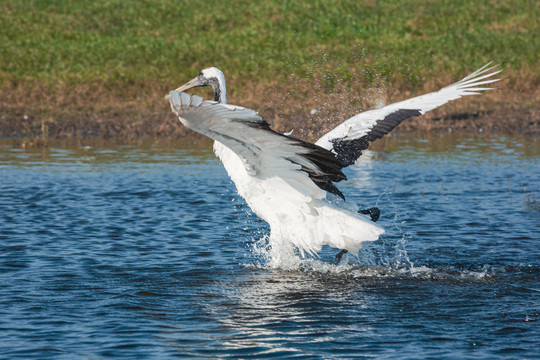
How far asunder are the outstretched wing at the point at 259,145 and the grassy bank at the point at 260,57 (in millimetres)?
10444

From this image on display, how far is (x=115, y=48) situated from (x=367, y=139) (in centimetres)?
2420

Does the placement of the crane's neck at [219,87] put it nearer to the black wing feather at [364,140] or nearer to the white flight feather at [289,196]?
the white flight feather at [289,196]

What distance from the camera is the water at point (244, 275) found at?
5676mm

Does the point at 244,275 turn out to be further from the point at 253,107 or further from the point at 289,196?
the point at 253,107

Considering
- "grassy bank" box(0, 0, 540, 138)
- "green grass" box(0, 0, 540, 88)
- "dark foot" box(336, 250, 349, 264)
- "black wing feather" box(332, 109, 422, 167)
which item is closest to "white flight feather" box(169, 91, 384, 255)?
"dark foot" box(336, 250, 349, 264)

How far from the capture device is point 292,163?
6.70 meters

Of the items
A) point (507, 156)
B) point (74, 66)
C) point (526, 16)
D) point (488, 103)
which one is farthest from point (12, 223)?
point (526, 16)

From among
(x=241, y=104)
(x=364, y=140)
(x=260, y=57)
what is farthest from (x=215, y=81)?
(x=260, y=57)

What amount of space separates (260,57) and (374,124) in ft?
70.7

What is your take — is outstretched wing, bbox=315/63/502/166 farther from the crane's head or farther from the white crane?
the crane's head

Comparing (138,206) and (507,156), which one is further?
(507,156)

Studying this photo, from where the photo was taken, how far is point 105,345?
5.59 meters

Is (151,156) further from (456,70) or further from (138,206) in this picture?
(456,70)

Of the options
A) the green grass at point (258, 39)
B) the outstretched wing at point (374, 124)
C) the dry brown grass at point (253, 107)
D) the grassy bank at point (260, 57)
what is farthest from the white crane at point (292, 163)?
the green grass at point (258, 39)
